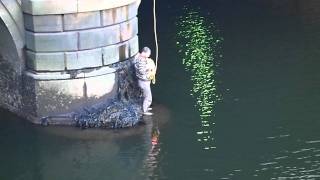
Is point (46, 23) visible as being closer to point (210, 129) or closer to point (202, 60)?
point (210, 129)

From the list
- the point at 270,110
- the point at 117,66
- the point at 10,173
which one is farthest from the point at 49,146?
the point at 270,110

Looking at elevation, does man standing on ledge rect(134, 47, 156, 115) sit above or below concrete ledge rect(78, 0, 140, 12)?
below

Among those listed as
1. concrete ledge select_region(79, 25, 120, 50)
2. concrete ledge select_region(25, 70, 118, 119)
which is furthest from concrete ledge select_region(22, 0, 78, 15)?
concrete ledge select_region(25, 70, 118, 119)

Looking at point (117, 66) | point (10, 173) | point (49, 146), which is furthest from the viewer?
point (117, 66)

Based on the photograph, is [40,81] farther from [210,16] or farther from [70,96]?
[210,16]

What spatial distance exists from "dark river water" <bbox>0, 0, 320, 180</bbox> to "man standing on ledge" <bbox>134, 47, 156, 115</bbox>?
31 cm

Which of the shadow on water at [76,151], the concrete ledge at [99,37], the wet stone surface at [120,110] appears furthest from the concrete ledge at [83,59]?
the shadow on water at [76,151]

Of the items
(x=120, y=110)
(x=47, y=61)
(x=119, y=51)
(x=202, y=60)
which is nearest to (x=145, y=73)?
(x=119, y=51)

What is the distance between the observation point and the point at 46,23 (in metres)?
12.9

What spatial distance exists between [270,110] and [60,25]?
13.7 feet

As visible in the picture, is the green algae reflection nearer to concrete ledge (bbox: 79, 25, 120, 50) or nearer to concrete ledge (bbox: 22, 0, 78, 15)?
concrete ledge (bbox: 79, 25, 120, 50)

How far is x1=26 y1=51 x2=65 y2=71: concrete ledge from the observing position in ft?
43.1

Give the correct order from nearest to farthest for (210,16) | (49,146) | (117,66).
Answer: (49,146) < (117,66) < (210,16)

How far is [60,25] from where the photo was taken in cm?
1291
